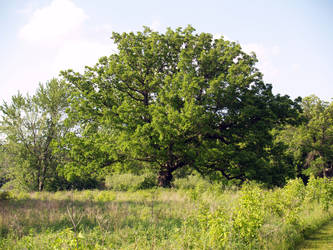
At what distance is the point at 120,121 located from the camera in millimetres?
17094

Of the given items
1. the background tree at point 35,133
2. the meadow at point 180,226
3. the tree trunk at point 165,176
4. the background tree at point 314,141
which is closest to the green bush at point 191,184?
the tree trunk at point 165,176

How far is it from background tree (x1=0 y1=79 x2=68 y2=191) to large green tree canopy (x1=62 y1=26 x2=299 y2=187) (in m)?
6.36

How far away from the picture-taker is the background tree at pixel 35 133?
77.1 feet

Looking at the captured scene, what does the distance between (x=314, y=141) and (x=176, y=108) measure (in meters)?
28.6

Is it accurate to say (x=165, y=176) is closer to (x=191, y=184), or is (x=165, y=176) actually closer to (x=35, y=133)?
(x=191, y=184)

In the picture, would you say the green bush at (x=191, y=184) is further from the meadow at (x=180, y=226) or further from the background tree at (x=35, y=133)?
the background tree at (x=35, y=133)

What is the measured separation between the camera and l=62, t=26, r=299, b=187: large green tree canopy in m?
16.1

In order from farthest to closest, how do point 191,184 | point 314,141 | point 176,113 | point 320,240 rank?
point 314,141 < point 191,184 < point 176,113 < point 320,240

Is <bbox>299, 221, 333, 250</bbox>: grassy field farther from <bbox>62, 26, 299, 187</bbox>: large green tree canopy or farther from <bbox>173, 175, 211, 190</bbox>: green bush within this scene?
<bbox>62, 26, 299, 187</bbox>: large green tree canopy

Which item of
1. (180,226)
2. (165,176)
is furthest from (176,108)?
(180,226)

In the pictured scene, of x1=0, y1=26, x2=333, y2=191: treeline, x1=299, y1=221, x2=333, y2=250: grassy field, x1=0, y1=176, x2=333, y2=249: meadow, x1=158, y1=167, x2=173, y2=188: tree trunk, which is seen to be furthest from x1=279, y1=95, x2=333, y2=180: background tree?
x1=299, y1=221, x2=333, y2=250: grassy field

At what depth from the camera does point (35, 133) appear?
24.1m

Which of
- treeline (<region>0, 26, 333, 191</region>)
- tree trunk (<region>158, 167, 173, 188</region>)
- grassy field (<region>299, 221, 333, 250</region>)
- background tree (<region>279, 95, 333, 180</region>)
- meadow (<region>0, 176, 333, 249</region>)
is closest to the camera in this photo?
meadow (<region>0, 176, 333, 249</region>)

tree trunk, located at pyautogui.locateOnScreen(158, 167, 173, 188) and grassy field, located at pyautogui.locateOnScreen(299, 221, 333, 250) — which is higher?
tree trunk, located at pyautogui.locateOnScreen(158, 167, 173, 188)
